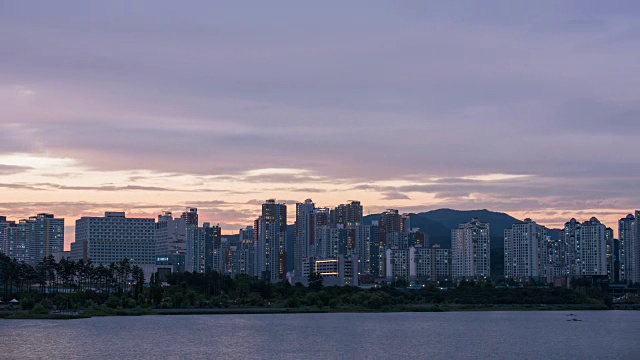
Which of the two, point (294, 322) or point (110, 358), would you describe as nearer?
point (110, 358)

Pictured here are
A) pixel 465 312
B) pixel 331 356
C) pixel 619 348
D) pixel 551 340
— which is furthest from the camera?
pixel 465 312

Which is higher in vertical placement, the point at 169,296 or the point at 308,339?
the point at 169,296

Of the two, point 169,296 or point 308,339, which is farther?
point 169,296

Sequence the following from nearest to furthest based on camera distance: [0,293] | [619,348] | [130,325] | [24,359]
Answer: [24,359], [619,348], [130,325], [0,293]

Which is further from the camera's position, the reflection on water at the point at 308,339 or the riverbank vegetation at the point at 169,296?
the riverbank vegetation at the point at 169,296

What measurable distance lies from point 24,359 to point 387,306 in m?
115

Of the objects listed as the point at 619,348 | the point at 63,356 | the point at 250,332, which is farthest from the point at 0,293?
the point at 619,348

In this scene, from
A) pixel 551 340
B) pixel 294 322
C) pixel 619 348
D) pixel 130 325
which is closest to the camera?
pixel 619 348

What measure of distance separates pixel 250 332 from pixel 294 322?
Answer: 2393 centimetres

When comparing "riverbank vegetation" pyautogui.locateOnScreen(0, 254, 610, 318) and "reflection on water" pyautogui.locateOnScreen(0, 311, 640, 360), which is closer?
Result: "reflection on water" pyautogui.locateOnScreen(0, 311, 640, 360)

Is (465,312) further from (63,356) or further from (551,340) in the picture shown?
(63,356)

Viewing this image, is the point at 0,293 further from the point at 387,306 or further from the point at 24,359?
the point at 24,359

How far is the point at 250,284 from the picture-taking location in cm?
18788

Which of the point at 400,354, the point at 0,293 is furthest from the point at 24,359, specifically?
the point at 0,293
